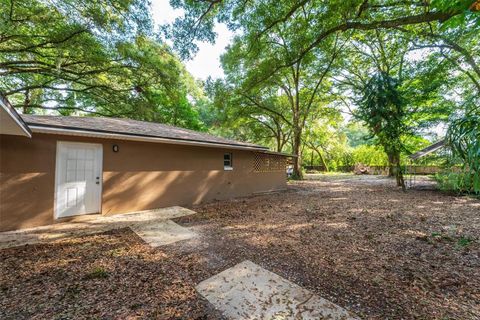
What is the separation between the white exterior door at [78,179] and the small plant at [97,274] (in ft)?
10.7

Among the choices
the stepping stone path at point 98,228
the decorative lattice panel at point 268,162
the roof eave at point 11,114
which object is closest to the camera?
the roof eave at point 11,114

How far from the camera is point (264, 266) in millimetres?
3002

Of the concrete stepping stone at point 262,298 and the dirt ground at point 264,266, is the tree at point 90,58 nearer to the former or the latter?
the dirt ground at point 264,266

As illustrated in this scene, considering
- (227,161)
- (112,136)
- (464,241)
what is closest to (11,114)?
(112,136)

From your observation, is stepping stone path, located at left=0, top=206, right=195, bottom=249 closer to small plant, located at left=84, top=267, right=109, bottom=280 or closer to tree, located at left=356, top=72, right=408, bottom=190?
small plant, located at left=84, top=267, right=109, bottom=280

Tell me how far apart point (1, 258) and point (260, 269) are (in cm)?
406

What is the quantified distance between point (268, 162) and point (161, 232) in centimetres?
715

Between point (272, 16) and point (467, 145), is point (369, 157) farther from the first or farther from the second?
point (467, 145)

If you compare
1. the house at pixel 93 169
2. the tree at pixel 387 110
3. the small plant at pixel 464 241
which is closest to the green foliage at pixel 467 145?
the small plant at pixel 464 241

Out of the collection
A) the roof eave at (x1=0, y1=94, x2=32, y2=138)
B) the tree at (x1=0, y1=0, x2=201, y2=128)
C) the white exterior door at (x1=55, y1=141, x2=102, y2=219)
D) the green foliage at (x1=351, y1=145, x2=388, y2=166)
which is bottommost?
the white exterior door at (x1=55, y1=141, x2=102, y2=219)

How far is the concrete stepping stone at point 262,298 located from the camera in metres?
2.04

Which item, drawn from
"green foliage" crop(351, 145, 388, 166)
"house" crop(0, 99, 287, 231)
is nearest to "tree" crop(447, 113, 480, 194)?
"house" crop(0, 99, 287, 231)

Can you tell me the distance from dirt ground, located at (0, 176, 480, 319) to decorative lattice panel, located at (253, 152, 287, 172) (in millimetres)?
5005

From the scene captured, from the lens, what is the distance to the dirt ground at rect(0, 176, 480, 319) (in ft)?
7.01
